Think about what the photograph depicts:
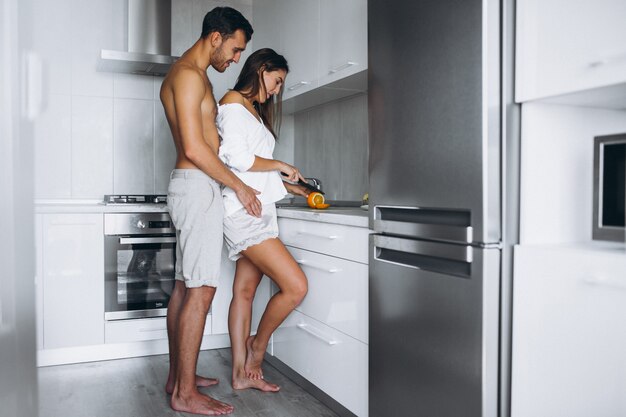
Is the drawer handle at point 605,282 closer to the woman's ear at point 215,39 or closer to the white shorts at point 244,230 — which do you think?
the white shorts at point 244,230

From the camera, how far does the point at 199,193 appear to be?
215 centimetres

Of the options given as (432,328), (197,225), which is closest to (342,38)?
(197,225)

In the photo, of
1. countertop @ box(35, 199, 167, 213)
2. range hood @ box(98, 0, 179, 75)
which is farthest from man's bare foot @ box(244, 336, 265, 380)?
range hood @ box(98, 0, 179, 75)

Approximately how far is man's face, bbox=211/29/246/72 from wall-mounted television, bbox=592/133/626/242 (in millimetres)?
1383

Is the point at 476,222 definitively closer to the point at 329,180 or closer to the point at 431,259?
the point at 431,259

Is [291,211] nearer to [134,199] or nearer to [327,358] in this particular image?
[327,358]

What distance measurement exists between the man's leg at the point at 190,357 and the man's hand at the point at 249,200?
36cm

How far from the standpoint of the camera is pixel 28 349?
35 cm

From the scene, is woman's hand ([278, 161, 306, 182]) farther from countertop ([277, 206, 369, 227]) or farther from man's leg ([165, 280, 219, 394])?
man's leg ([165, 280, 219, 394])

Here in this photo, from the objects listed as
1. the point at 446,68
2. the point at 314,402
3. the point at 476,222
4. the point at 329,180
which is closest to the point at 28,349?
the point at 476,222

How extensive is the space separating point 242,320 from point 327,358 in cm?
49

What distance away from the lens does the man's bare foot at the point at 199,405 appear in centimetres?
209

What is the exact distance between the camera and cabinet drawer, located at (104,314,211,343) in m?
2.84

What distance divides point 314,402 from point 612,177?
1.48 metres
